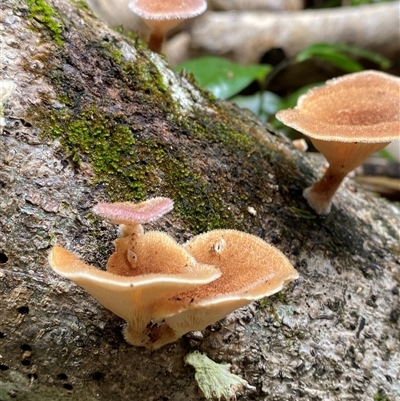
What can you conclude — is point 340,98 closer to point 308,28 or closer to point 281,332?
point 281,332

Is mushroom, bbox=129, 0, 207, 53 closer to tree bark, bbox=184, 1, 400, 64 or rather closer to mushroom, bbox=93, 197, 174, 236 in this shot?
mushroom, bbox=93, 197, 174, 236

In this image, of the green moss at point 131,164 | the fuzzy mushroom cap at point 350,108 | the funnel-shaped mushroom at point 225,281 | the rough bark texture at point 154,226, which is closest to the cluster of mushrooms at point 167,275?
the funnel-shaped mushroom at point 225,281

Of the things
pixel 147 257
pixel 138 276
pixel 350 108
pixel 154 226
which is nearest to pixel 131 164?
pixel 154 226

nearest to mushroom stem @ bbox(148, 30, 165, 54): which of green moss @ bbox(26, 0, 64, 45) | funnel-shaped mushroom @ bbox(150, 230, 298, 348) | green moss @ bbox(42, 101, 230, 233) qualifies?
green moss @ bbox(26, 0, 64, 45)

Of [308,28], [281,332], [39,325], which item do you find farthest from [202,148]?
[308,28]

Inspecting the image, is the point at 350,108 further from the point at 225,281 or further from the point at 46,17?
the point at 46,17
